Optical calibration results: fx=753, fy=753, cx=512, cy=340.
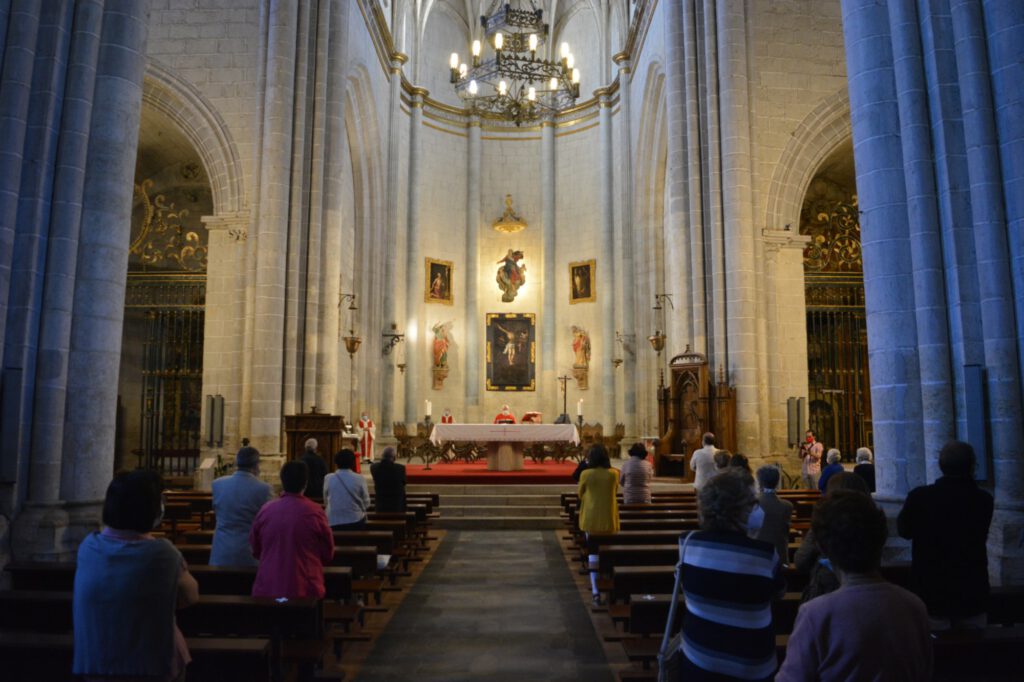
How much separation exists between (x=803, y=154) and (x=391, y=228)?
11.8m

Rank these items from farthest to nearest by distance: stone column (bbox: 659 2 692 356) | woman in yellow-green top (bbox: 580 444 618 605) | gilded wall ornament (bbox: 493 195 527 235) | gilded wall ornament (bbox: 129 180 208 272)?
gilded wall ornament (bbox: 493 195 527 235)
gilded wall ornament (bbox: 129 180 208 272)
stone column (bbox: 659 2 692 356)
woman in yellow-green top (bbox: 580 444 618 605)

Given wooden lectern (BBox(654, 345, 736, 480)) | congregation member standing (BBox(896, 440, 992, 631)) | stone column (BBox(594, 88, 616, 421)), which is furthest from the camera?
stone column (BBox(594, 88, 616, 421))

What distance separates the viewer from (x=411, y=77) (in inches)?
938

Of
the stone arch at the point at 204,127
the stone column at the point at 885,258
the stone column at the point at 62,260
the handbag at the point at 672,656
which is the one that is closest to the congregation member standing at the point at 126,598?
the handbag at the point at 672,656

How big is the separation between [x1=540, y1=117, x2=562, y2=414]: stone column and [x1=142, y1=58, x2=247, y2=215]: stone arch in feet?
40.6

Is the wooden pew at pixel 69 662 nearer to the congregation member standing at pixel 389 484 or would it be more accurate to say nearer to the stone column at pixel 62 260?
the stone column at pixel 62 260

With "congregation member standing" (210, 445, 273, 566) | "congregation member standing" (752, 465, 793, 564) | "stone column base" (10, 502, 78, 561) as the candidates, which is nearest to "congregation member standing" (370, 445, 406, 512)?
"congregation member standing" (210, 445, 273, 566)

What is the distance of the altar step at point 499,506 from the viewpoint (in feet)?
37.7

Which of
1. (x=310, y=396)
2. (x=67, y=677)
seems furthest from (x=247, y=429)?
(x=67, y=677)

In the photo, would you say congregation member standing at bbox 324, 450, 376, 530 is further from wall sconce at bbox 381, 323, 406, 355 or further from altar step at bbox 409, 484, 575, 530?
wall sconce at bbox 381, 323, 406, 355

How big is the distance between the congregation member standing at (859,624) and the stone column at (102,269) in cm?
563

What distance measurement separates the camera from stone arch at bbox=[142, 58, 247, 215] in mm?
13508

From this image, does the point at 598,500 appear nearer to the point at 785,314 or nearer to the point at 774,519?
the point at 774,519

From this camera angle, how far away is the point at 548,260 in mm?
24359
